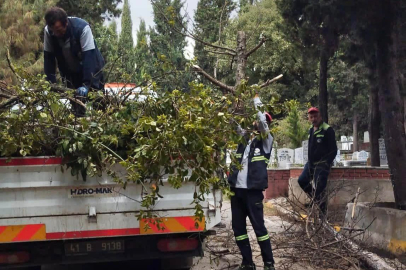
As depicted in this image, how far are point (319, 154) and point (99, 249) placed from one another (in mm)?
4664

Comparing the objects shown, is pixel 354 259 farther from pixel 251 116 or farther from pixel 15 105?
pixel 15 105

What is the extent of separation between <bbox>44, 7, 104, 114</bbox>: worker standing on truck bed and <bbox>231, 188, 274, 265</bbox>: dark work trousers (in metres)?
1.99

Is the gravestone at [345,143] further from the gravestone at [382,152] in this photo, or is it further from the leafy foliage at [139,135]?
the leafy foliage at [139,135]

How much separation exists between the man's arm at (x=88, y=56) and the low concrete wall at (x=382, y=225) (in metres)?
3.73

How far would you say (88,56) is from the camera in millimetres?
6371

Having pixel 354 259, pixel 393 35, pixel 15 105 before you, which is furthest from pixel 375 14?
pixel 15 105

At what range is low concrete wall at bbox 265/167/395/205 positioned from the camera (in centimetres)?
1146

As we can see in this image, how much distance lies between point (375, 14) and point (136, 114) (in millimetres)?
5367

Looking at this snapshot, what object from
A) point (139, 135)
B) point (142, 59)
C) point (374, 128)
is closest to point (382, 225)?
point (142, 59)

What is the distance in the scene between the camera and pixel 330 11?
10.2 m

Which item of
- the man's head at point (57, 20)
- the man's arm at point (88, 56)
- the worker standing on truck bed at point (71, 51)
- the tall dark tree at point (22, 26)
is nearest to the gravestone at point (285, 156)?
the tall dark tree at point (22, 26)

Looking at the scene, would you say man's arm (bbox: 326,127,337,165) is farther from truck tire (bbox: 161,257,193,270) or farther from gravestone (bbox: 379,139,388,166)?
gravestone (bbox: 379,139,388,166)

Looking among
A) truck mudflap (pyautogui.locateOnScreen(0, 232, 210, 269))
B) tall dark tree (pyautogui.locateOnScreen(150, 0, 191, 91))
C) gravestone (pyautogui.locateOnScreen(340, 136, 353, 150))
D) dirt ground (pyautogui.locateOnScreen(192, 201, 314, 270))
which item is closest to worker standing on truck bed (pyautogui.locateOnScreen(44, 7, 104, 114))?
tall dark tree (pyautogui.locateOnScreen(150, 0, 191, 91))

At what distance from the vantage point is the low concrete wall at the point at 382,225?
7277 mm
